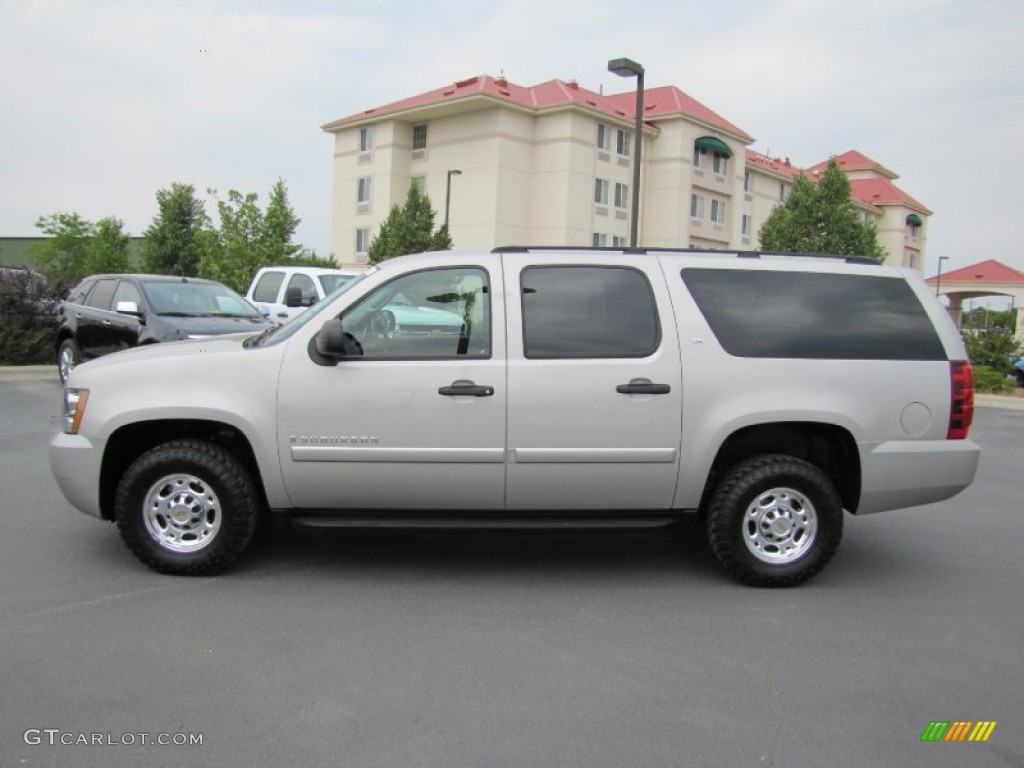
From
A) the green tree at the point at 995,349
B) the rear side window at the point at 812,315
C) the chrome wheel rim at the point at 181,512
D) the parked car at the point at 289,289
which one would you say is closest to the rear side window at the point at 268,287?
the parked car at the point at 289,289

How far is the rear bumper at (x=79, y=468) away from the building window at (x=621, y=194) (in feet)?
149

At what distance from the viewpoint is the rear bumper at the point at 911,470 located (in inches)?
197

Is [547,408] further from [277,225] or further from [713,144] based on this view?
Answer: [713,144]

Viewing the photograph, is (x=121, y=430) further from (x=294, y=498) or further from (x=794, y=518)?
(x=794, y=518)

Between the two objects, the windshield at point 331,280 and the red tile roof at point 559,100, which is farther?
the red tile roof at point 559,100

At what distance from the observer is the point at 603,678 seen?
3.83 meters

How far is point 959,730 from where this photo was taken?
347 cm

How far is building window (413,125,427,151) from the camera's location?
4909 centimetres

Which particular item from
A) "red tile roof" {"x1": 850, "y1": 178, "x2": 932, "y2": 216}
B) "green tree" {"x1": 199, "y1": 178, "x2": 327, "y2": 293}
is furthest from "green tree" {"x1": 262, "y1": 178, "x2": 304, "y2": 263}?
"red tile roof" {"x1": 850, "y1": 178, "x2": 932, "y2": 216}

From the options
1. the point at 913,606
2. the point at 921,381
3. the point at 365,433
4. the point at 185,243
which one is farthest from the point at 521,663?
the point at 185,243

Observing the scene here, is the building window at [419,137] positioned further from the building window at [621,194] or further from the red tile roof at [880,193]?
the red tile roof at [880,193]

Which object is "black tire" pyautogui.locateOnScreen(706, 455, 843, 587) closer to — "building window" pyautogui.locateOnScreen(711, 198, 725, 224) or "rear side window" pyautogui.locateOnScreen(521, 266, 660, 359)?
"rear side window" pyautogui.locateOnScreen(521, 266, 660, 359)

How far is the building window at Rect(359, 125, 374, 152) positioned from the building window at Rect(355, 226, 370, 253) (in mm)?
4705

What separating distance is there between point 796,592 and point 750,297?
5.70 ft
